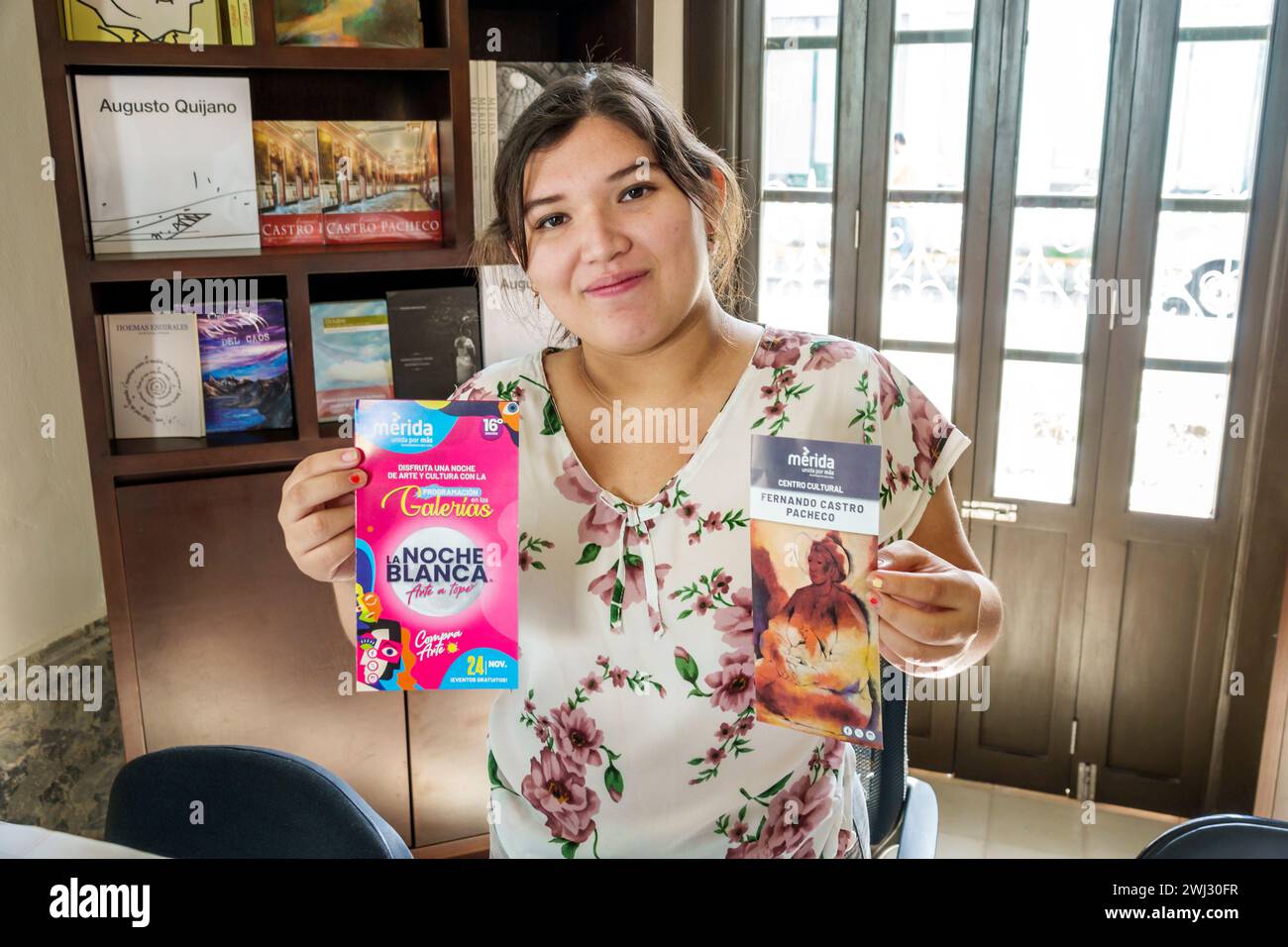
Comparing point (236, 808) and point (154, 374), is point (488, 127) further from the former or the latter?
point (236, 808)

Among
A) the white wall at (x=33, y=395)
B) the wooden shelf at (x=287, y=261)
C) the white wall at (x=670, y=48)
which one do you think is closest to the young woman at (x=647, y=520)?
the wooden shelf at (x=287, y=261)

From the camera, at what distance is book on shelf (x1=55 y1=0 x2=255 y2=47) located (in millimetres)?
1912

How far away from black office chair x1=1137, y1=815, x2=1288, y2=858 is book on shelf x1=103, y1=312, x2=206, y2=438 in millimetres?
2015

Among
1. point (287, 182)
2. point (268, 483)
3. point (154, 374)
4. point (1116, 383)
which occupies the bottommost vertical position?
point (268, 483)

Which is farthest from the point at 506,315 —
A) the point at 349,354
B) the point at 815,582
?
the point at 815,582

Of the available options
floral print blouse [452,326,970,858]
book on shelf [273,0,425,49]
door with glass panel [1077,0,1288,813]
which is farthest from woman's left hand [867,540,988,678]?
door with glass panel [1077,0,1288,813]

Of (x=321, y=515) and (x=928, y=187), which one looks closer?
(x=321, y=515)

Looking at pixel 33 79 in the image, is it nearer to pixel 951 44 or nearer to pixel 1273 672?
pixel 951 44

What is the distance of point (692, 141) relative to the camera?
3.98 feet

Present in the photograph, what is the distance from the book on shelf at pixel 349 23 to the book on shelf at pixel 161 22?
0.08 metres

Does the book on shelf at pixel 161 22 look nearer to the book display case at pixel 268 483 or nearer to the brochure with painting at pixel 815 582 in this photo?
the book display case at pixel 268 483

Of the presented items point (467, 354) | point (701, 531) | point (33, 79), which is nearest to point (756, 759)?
point (701, 531)

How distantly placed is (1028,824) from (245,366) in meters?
2.32

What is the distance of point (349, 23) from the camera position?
2.12m
